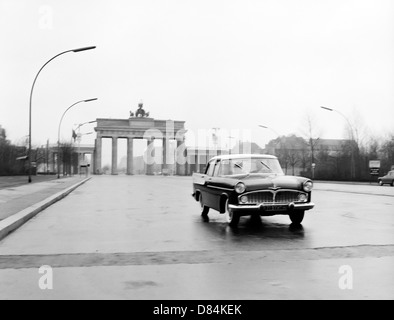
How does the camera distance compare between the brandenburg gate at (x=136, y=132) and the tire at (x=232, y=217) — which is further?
the brandenburg gate at (x=136, y=132)

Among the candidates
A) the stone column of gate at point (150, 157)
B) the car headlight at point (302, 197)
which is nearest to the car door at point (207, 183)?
the car headlight at point (302, 197)

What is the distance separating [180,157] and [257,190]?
91.0m

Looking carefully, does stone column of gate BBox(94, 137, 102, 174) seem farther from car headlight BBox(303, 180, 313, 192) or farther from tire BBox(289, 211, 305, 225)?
car headlight BBox(303, 180, 313, 192)

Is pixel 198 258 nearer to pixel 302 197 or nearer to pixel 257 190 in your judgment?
pixel 257 190

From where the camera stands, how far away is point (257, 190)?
9.77 m

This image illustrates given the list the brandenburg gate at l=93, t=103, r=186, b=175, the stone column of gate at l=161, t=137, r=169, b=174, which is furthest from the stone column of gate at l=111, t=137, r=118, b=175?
the stone column of gate at l=161, t=137, r=169, b=174

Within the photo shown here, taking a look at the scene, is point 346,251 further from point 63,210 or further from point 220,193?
point 63,210

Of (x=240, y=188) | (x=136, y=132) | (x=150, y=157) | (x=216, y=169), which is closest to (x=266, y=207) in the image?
(x=240, y=188)

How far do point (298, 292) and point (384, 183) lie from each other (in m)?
40.1

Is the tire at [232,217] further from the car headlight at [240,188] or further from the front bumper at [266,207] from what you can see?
the car headlight at [240,188]

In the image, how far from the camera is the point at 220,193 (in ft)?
34.9

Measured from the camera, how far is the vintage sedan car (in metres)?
9.77

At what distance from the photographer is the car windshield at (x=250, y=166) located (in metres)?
11.1
